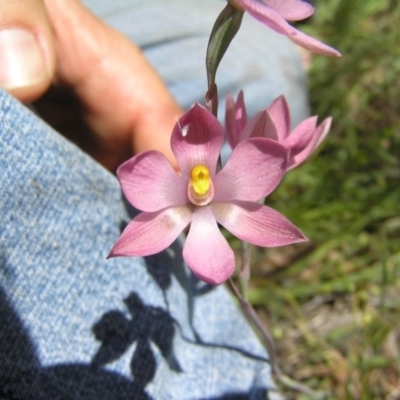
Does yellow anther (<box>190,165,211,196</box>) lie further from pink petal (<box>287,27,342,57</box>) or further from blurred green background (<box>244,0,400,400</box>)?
blurred green background (<box>244,0,400,400</box>)

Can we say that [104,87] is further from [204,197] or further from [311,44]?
[311,44]

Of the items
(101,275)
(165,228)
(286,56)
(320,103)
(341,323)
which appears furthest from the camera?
(320,103)

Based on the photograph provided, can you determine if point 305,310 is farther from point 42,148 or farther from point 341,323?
point 42,148

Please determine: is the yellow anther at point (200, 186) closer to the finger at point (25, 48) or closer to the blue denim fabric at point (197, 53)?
the finger at point (25, 48)

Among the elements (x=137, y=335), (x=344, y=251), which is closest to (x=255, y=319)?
(x=137, y=335)

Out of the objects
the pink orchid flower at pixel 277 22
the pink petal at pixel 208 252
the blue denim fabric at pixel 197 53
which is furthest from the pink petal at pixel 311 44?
Result: the blue denim fabric at pixel 197 53

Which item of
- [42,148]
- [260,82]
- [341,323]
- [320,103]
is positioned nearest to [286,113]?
[42,148]
